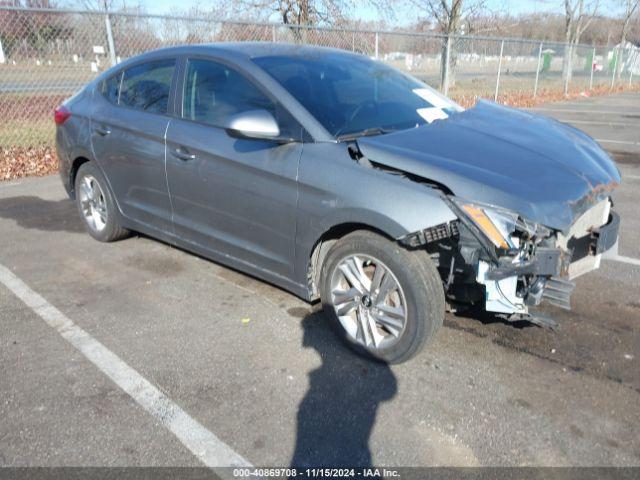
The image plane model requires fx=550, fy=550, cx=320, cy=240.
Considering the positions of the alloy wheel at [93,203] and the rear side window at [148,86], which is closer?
the rear side window at [148,86]

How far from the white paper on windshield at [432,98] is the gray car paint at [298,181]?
0.23m

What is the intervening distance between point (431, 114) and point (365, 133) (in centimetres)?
70

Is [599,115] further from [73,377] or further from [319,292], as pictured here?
[73,377]

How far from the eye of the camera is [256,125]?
3193 millimetres

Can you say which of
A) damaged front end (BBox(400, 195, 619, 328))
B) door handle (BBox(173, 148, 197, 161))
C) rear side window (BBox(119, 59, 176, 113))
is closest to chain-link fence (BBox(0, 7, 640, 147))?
rear side window (BBox(119, 59, 176, 113))

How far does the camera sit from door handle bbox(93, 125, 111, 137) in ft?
15.0

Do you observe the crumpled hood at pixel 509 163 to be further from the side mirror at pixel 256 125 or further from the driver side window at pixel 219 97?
the driver side window at pixel 219 97

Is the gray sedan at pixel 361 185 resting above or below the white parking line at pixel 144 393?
above

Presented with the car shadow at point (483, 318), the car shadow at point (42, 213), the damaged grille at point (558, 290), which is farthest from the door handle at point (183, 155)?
the damaged grille at point (558, 290)

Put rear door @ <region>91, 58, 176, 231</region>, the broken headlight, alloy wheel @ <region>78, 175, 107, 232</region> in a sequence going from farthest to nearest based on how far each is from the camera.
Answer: alloy wheel @ <region>78, 175, 107, 232</region>
rear door @ <region>91, 58, 176, 231</region>
the broken headlight

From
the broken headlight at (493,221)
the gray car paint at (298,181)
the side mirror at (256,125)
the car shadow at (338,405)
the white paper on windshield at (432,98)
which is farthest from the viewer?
the white paper on windshield at (432,98)

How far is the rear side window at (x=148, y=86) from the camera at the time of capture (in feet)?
13.6

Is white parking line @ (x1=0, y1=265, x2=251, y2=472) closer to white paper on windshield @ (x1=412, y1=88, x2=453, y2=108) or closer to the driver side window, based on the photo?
the driver side window

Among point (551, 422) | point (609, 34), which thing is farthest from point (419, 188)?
point (609, 34)
